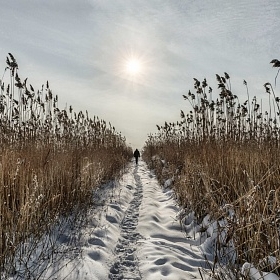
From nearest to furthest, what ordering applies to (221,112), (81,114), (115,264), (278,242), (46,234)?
(278,242)
(115,264)
(46,234)
(221,112)
(81,114)

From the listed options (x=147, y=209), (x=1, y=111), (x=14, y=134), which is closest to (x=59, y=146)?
(x=14, y=134)

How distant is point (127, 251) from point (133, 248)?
0.10 meters

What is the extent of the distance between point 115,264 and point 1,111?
4.29 m

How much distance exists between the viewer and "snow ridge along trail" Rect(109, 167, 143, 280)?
262cm

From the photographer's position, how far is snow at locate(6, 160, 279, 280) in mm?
2529

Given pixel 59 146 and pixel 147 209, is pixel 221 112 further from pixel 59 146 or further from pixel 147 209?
pixel 59 146

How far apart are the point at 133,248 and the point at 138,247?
6 cm

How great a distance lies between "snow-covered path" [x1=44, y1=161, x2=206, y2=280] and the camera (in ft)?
8.42

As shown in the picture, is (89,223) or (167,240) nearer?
(167,240)

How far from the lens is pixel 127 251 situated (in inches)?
126

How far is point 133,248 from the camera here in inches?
128

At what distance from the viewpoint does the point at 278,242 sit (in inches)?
87.4

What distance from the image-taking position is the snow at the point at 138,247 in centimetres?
253

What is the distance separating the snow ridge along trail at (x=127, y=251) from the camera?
262 centimetres
